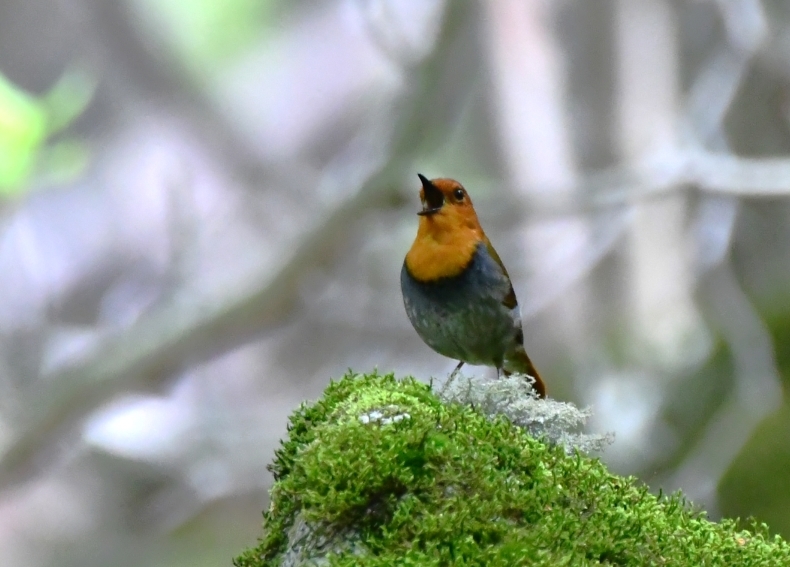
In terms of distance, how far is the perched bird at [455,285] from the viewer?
2258 millimetres

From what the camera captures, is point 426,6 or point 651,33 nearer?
point 426,6

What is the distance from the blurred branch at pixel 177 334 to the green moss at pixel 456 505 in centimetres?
246

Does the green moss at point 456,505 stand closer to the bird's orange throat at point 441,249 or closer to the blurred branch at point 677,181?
the bird's orange throat at point 441,249

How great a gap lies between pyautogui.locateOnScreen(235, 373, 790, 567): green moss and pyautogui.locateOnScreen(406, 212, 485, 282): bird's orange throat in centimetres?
75

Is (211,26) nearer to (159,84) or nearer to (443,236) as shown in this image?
(159,84)

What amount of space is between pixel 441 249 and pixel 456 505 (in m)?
1.14

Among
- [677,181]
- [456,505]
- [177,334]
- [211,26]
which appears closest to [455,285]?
[456,505]

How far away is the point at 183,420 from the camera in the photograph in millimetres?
4840

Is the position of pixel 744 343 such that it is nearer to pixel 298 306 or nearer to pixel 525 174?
pixel 525 174

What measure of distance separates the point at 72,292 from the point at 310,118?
6.03 ft

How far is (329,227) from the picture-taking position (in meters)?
3.93

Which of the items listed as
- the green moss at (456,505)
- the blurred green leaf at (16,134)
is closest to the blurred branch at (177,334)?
the blurred green leaf at (16,134)

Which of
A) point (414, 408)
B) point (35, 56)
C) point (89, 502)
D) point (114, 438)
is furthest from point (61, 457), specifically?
point (414, 408)

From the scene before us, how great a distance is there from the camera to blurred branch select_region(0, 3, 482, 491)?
391 cm
